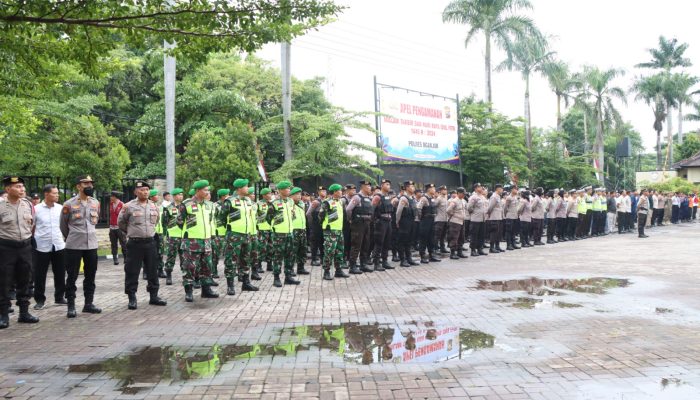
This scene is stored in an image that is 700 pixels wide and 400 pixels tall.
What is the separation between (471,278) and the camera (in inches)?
435

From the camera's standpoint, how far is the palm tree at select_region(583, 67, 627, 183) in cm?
4181

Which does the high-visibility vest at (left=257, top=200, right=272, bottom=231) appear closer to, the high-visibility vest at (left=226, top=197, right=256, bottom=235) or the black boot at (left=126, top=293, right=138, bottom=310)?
the high-visibility vest at (left=226, top=197, right=256, bottom=235)

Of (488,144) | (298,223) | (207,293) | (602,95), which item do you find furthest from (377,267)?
(602,95)

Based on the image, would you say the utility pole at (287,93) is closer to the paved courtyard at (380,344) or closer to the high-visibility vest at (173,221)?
Result: the high-visibility vest at (173,221)

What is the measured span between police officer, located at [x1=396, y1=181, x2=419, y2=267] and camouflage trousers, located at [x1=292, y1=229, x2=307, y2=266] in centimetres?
263

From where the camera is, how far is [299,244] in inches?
458

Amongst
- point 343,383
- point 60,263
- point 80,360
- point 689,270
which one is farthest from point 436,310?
point 689,270

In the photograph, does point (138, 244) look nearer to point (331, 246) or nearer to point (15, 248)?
point (15, 248)

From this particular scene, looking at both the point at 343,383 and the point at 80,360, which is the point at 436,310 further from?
the point at 80,360

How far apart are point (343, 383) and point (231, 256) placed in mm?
5136

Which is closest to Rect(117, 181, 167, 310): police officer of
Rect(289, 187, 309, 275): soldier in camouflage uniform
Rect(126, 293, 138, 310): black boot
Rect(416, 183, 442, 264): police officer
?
Rect(126, 293, 138, 310): black boot

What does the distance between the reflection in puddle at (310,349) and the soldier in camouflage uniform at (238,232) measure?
9.90 feet

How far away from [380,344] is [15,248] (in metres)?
4.86

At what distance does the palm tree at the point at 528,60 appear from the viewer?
97.9ft
